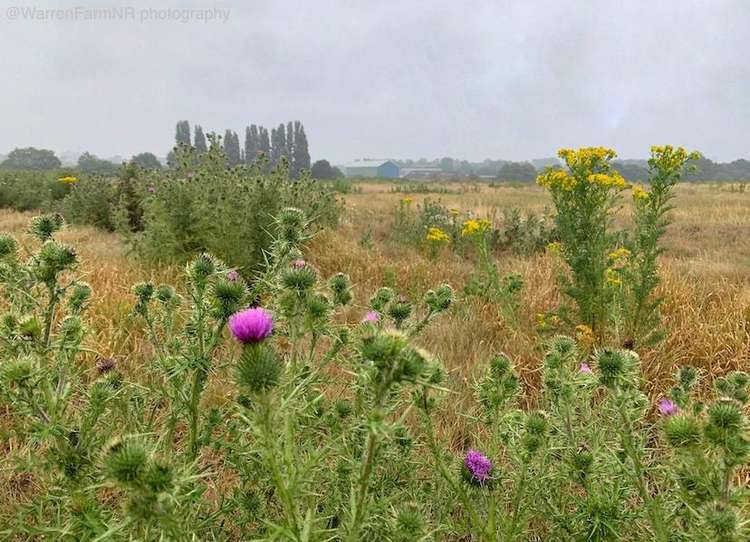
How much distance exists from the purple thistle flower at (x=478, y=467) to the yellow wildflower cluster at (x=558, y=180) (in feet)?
9.51

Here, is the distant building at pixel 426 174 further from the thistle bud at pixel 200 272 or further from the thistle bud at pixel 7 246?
the thistle bud at pixel 200 272

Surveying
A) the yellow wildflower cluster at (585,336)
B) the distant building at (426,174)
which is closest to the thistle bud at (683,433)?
the yellow wildflower cluster at (585,336)

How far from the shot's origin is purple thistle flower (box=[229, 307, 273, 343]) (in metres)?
1.24

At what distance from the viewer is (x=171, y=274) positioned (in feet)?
17.8

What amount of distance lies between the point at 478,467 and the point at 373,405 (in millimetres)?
722

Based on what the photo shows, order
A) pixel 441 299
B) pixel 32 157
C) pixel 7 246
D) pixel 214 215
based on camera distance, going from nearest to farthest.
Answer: pixel 7 246
pixel 441 299
pixel 214 215
pixel 32 157

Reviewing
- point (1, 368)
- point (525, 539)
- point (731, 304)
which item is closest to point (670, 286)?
point (731, 304)

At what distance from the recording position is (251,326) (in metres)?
1.25

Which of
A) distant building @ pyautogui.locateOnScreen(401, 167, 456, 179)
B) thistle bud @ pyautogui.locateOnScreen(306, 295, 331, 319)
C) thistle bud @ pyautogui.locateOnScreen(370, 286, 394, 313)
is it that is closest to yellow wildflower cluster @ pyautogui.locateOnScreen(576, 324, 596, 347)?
thistle bud @ pyautogui.locateOnScreen(370, 286, 394, 313)

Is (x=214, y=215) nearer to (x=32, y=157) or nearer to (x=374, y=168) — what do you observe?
(x=32, y=157)

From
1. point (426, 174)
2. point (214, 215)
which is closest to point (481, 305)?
point (214, 215)

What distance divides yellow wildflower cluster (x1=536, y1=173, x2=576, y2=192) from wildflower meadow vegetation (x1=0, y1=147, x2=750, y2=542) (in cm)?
3

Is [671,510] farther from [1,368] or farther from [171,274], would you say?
[171,274]

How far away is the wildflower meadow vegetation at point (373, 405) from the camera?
1.25 m
